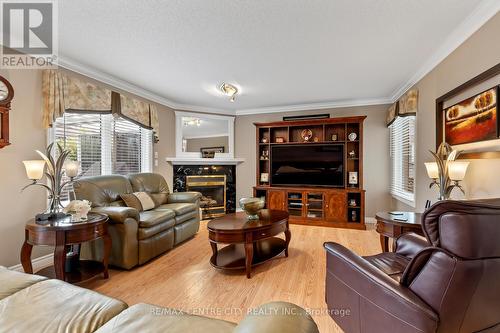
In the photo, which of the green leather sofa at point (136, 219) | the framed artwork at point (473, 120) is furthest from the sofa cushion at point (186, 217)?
the framed artwork at point (473, 120)

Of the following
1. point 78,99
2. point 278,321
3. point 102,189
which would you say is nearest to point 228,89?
point 78,99

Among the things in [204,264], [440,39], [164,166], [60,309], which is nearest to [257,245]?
[204,264]

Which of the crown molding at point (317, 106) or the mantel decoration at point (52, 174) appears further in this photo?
the crown molding at point (317, 106)

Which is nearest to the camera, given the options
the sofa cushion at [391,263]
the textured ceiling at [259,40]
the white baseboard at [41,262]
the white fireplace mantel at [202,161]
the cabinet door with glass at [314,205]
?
the sofa cushion at [391,263]

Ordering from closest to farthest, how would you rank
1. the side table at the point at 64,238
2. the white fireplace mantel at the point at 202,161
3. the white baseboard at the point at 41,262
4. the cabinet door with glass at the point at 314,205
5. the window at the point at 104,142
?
the side table at the point at 64,238, the white baseboard at the point at 41,262, the window at the point at 104,142, the cabinet door with glass at the point at 314,205, the white fireplace mantel at the point at 202,161

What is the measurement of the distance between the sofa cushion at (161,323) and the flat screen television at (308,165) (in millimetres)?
3951

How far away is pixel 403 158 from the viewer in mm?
3801

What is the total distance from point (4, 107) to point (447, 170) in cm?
425

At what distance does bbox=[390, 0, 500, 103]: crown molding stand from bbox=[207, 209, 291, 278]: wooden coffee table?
8.07ft

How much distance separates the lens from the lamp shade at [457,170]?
1.95 m

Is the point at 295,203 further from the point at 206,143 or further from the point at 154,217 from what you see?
the point at 154,217

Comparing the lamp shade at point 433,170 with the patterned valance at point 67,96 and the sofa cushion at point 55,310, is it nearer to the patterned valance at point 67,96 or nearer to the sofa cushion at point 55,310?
the sofa cushion at point 55,310

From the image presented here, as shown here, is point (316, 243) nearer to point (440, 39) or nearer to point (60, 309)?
point (440, 39)

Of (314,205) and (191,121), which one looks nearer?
(314,205)
